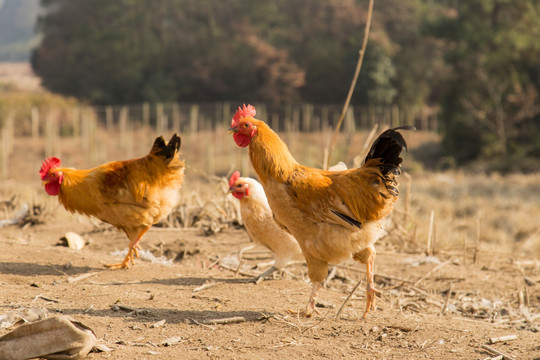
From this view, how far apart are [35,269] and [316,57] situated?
33231 millimetres

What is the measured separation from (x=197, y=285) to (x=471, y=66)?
79.4 feet

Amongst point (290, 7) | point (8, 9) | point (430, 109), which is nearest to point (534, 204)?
point (430, 109)

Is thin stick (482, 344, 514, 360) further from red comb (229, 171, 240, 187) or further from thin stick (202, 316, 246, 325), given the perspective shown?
red comb (229, 171, 240, 187)

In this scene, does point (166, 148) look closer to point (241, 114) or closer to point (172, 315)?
point (241, 114)

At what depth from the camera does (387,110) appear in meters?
33.5

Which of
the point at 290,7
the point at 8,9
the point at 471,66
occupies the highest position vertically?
the point at 8,9

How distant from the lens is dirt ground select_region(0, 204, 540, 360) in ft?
12.2

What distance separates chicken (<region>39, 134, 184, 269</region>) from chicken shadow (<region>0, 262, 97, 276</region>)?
520 mm

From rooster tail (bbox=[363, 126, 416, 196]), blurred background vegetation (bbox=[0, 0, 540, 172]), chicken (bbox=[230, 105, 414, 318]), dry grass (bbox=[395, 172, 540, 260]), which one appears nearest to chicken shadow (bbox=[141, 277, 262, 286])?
chicken (bbox=[230, 105, 414, 318])

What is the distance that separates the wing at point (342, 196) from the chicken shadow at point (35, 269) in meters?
2.36

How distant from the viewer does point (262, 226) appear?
529 centimetres

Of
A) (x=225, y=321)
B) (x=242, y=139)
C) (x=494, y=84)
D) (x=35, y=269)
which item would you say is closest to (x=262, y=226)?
(x=242, y=139)

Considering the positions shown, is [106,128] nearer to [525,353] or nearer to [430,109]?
[430,109]

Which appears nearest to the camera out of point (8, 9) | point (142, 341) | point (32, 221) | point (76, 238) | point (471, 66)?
point (142, 341)
